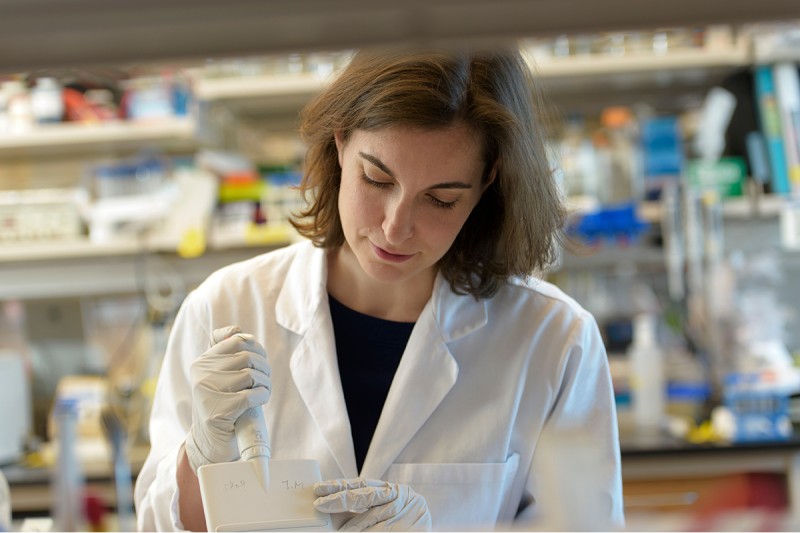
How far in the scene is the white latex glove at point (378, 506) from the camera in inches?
40.7

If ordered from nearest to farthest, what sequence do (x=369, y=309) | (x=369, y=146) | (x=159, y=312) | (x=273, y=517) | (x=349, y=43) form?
(x=349, y=43), (x=273, y=517), (x=369, y=146), (x=369, y=309), (x=159, y=312)

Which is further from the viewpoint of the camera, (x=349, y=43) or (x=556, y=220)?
(x=556, y=220)

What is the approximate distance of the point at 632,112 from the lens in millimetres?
3469

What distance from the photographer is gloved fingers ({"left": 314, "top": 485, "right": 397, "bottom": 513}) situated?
0.98 meters

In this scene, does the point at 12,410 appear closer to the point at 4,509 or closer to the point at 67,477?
the point at 67,477

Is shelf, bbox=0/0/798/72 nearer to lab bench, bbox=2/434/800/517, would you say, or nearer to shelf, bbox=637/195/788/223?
lab bench, bbox=2/434/800/517

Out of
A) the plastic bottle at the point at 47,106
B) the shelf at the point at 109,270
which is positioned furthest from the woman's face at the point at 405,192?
the plastic bottle at the point at 47,106

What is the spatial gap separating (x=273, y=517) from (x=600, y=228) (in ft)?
7.56

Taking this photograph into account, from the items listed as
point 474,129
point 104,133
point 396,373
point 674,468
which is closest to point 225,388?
point 396,373

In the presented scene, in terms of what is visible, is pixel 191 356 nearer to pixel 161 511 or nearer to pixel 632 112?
pixel 161 511

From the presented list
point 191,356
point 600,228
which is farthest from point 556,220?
point 600,228

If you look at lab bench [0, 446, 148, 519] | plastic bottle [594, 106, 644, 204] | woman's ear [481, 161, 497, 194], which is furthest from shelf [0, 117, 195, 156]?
woman's ear [481, 161, 497, 194]

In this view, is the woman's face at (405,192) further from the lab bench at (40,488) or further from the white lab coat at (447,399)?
the lab bench at (40,488)

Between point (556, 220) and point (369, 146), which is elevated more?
point (369, 146)
